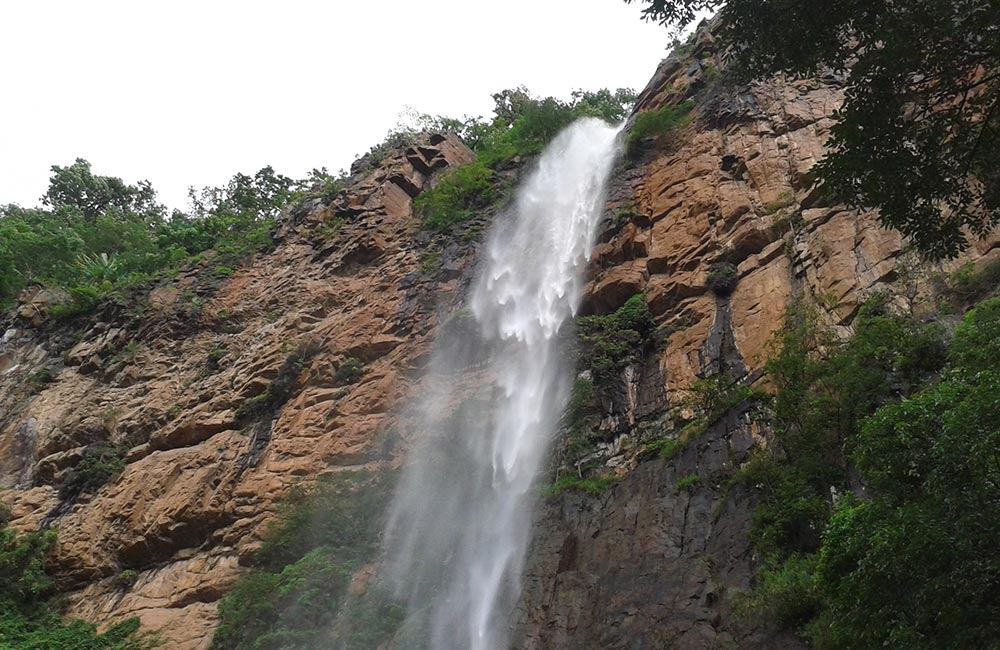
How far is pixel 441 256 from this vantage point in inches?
985

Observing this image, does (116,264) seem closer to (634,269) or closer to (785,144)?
(634,269)

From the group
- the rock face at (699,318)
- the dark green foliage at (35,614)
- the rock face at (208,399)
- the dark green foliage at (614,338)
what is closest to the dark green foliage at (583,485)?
the rock face at (699,318)

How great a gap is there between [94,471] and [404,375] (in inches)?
364

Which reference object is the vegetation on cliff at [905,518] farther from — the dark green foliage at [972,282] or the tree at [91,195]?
the tree at [91,195]

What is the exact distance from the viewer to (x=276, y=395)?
69.2 ft

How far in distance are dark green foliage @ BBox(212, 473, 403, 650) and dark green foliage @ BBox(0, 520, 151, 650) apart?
2.65m

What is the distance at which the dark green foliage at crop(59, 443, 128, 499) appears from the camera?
822 inches

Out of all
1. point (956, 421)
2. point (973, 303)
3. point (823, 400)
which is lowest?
point (956, 421)

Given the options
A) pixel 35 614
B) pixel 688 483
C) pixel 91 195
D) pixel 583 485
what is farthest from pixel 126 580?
pixel 91 195

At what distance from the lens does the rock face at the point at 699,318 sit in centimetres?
1086

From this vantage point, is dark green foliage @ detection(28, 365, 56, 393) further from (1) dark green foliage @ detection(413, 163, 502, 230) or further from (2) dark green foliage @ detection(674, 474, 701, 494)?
(2) dark green foliage @ detection(674, 474, 701, 494)

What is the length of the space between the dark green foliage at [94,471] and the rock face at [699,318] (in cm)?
1356

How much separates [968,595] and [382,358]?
17.2 metres

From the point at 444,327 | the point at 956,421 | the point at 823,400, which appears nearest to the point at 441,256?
the point at 444,327
